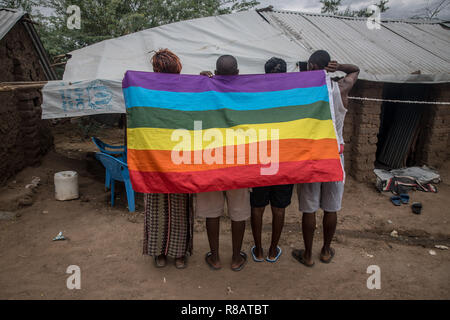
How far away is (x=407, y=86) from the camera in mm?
6629

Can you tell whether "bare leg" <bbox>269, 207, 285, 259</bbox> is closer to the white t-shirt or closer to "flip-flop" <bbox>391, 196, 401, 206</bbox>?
the white t-shirt

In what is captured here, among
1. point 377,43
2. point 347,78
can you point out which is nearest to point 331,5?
point 377,43

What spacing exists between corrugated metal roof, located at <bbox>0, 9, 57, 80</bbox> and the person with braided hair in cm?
447

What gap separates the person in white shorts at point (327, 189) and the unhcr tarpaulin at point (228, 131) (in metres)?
0.12

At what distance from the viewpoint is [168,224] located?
2693mm

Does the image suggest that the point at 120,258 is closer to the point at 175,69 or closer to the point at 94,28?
the point at 175,69

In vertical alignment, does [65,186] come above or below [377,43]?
below

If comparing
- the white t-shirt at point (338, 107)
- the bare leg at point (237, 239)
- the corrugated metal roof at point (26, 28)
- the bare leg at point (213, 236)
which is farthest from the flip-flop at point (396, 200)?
the corrugated metal roof at point (26, 28)

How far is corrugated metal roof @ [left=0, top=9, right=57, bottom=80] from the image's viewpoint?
547 centimetres

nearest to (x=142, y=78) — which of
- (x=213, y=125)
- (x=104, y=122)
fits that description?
(x=213, y=125)

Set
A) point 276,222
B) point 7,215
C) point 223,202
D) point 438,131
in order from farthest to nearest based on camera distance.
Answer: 1. point 438,131
2. point 7,215
3. point 276,222
4. point 223,202

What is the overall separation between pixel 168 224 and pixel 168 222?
0.02m

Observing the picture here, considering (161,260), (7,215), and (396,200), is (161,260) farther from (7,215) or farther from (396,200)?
(396,200)
